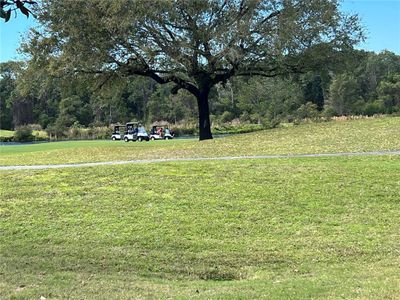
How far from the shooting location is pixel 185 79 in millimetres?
25594

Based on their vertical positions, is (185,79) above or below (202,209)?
above

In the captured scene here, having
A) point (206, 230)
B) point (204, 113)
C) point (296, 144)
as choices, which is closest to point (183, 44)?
point (204, 113)

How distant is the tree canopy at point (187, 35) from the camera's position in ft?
69.1

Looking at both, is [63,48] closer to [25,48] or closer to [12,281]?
[25,48]

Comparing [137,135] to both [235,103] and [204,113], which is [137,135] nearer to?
[204,113]

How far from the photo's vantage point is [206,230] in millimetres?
8031

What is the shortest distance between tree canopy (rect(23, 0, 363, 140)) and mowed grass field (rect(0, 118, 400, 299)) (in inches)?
382

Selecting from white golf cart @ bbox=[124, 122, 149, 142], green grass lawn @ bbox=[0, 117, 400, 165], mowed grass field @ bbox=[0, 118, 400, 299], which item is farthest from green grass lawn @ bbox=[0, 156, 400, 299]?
white golf cart @ bbox=[124, 122, 149, 142]

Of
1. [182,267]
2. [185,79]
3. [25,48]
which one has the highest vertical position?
[25,48]

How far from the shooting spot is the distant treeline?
50.2 m

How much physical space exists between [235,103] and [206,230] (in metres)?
49.6

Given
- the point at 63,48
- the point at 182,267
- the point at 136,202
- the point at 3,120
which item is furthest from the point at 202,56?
the point at 3,120

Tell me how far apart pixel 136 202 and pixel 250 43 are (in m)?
14.4

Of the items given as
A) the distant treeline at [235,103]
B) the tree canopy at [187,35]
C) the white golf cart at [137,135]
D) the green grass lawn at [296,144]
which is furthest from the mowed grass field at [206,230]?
the distant treeline at [235,103]
